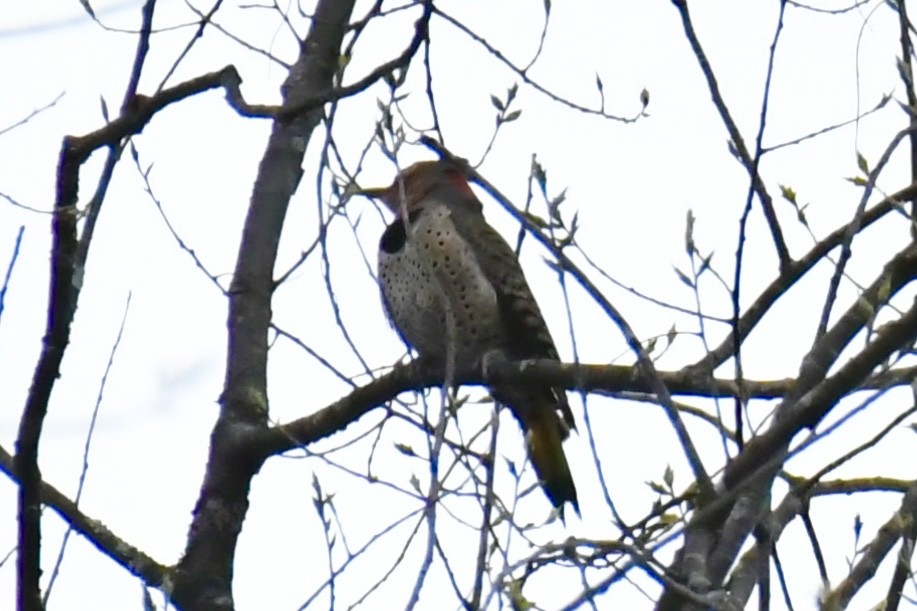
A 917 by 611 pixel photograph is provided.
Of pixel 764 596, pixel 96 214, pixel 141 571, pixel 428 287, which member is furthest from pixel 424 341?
pixel 764 596

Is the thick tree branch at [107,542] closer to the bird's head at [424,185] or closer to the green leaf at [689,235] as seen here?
the green leaf at [689,235]

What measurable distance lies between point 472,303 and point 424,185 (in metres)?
0.89

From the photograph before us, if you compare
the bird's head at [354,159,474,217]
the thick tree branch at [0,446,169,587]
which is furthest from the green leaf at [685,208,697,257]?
the bird's head at [354,159,474,217]

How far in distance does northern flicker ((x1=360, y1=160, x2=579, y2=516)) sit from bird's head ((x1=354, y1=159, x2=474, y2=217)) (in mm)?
176

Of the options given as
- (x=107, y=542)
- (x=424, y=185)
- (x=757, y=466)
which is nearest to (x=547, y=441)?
(x=424, y=185)

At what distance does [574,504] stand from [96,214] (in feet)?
8.09

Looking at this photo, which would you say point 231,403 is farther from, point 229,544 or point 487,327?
point 487,327

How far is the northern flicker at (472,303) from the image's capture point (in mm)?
5094

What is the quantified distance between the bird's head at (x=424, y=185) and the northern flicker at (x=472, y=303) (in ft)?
0.58

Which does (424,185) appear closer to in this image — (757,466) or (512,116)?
(512,116)

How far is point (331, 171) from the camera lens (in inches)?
151

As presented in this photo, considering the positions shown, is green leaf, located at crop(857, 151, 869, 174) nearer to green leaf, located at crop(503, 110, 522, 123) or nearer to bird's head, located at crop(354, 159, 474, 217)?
green leaf, located at crop(503, 110, 522, 123)

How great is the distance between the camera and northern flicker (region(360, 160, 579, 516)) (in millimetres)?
5094

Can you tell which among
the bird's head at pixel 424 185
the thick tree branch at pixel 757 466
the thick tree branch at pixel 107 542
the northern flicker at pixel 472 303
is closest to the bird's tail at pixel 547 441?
the northern flicker at pixel 472 303
